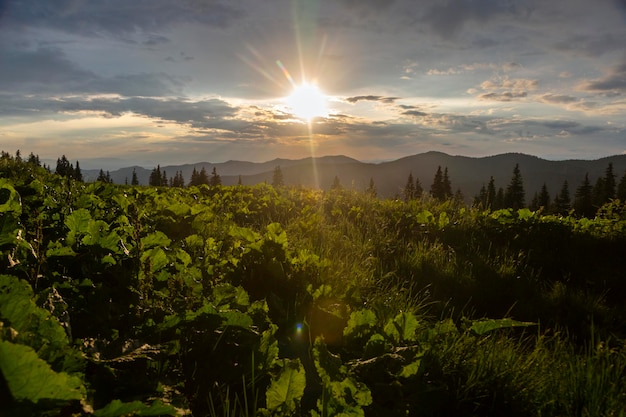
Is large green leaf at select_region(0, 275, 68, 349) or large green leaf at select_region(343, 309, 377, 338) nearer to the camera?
large green leaf at select_region(0, 275, 68, 349)

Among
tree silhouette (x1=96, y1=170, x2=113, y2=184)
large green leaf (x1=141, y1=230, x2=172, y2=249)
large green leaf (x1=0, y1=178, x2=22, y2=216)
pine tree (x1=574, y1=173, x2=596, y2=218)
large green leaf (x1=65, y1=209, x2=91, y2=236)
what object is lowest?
pine tree (x1=574, y1=173, x2=596, y2=218)

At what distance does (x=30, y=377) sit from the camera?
1000 millimetres

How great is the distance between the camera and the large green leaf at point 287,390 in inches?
67.4

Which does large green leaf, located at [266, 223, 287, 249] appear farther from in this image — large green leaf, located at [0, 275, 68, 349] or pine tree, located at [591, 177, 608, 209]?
pine tree, located at [591, 177, 608, 209]

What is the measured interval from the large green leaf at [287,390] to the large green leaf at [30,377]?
0.86 meters

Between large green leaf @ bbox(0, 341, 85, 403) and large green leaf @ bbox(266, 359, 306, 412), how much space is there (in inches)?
33.9

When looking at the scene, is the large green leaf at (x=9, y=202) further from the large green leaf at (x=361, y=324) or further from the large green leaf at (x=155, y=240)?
the large green leaf at (x=361, y=324)

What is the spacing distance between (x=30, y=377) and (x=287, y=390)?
100 cm

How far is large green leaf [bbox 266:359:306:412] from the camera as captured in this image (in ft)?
5.62

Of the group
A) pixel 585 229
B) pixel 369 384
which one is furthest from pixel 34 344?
pixel 585 229

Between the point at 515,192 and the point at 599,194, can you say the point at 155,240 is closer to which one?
the point at 599,194

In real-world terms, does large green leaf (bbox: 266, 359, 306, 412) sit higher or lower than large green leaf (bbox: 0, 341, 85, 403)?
lower

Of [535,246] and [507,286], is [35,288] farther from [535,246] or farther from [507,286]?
[535,246]

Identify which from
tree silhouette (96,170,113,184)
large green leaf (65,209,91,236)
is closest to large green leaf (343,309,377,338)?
large green leaf (65,209,91,236)
